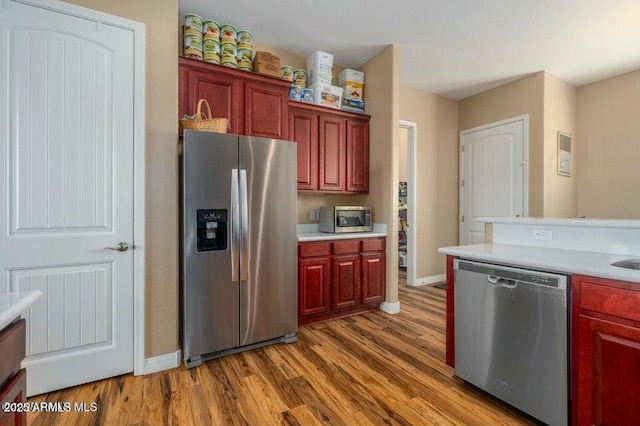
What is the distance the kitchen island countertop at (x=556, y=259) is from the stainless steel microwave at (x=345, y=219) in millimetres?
1432

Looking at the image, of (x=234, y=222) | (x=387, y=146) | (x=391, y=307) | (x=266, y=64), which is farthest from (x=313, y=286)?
(x=266, y=64)

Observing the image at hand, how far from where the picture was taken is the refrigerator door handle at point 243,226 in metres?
2.35

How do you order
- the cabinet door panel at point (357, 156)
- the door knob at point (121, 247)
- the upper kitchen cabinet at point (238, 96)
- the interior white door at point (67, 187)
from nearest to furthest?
the interior white door at point (67, 187), the door knob at point (121, 247), the upper kitchen cabinet at point (238, 96), the cabinet door panel at point (357, 156)

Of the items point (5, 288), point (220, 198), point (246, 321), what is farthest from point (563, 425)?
point (5, 288)

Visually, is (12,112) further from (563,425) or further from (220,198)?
(563,425)

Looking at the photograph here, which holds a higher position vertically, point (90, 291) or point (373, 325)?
point (90, 291)

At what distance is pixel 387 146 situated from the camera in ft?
11.2

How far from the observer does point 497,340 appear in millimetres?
1735

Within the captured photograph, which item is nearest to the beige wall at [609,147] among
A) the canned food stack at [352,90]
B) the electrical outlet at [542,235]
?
the electrical outlet at [542,235]

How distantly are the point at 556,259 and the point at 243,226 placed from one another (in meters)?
2.03

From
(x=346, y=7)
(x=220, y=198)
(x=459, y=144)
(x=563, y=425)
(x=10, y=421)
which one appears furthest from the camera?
(x=459, y=144)

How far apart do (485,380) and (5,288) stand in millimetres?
2938

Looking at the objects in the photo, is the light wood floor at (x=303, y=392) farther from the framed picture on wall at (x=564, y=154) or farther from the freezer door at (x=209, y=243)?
the framed picture on wall at (x=564, y=154)

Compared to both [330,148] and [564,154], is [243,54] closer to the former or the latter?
[330,148]
